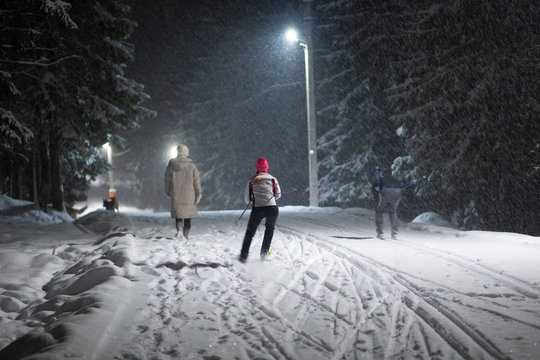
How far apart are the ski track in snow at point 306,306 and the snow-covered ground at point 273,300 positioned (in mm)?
19

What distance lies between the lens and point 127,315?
455 cm

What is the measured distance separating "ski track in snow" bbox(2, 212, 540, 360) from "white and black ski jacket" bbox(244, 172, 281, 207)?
3.28 ft

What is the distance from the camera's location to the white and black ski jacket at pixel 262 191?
7.45m

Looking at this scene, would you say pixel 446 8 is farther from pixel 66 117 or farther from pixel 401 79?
pixel 66 117

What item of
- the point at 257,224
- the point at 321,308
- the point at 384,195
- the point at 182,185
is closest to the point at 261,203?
the point at 257,224

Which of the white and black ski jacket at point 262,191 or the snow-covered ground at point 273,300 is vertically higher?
the white and black ski jacket at point 262,191

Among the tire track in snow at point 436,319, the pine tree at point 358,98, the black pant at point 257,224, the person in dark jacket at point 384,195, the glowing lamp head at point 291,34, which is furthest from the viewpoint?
the pine tree at point 358,98

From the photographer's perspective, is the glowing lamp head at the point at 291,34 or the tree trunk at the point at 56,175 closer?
the tree trunk at the point at 56,175

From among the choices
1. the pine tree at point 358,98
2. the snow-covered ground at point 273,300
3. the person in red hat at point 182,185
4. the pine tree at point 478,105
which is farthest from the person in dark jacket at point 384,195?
the pine tree at point 358,98

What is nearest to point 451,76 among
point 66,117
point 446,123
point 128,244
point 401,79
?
point 446,123

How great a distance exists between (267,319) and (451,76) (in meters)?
11.3

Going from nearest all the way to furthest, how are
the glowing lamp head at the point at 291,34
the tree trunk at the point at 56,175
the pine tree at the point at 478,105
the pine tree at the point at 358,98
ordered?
the pine tree at the point at 478,105 → the tree trunk at the point at 56,175 → the glowing lamp head at the point at 291,34 → the pine tree at the point at 358,98

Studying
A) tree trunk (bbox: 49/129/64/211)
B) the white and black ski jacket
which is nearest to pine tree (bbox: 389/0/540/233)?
the white and black ski jacket

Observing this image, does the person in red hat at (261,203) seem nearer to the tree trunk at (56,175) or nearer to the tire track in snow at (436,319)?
the tire track in snow at (436,319)
